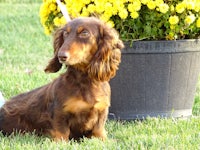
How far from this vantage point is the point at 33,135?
4688 mm

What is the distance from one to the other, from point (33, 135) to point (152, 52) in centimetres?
130

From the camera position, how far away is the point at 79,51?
421 cm

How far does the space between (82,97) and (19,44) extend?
6.29 metres

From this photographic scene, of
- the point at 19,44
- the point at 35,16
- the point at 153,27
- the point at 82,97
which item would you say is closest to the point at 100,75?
the point at 82,97

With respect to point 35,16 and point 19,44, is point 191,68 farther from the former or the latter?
point 35,16

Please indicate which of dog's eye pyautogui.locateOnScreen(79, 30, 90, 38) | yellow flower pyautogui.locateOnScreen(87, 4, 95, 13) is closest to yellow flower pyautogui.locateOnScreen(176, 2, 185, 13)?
yellow flower pyautogui.locateOnScreen(87, 4, 95, 13)

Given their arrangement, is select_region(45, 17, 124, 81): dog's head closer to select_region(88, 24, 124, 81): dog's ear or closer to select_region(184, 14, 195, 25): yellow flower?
select_region(88, 24, 124, 81): dog's ear

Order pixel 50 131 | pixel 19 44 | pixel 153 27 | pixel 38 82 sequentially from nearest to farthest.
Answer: pixel 50 131, pixel 153 27, pixel 38 82, pixel 19 44

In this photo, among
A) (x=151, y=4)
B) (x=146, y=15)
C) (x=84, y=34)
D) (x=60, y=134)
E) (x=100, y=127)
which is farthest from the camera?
(x=146, y=15)

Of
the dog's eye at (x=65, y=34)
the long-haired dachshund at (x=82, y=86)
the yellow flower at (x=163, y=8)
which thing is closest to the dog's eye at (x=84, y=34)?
the long-haired dachshund at (x=82, y=86)

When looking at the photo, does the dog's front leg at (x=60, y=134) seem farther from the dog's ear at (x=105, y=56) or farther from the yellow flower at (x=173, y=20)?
the yellow flower at (x=173, y=20)

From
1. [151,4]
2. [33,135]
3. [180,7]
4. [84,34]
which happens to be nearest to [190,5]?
[180,7]

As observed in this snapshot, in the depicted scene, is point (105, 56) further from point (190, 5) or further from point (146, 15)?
point (190, 5)

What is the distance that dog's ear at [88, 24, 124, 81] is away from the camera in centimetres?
442
